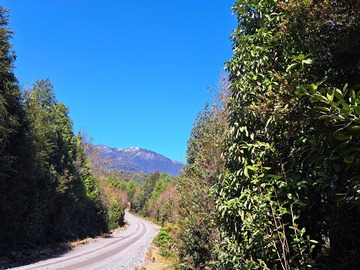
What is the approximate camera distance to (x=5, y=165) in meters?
16.1

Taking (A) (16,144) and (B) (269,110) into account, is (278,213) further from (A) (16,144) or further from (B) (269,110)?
(A) (16,144)

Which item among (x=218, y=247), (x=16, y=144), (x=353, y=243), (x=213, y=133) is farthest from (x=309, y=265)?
(x=16, y=144)

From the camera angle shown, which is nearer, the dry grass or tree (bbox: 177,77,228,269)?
tree (bbox: 177,77,228,269)

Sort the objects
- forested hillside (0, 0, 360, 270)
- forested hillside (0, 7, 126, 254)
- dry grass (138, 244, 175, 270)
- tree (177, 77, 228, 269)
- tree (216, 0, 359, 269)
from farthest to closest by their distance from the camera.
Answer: forested hillside (0, 7, 126, 254)
dry grass (138, 244, 175, 270)
tree (177, 77, 228, 269)
tree (216, 0, 359, 269)
forested hillside (0, 0, 360, 270)

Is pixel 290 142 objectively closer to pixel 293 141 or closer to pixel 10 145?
pixel 293 141

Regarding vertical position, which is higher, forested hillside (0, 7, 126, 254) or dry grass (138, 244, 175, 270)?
forested hillside (0, 7, 126, 254)

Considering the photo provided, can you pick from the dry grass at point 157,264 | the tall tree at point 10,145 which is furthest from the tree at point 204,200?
the tall tree at point 10,145

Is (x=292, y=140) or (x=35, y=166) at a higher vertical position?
(x=35, y=166)

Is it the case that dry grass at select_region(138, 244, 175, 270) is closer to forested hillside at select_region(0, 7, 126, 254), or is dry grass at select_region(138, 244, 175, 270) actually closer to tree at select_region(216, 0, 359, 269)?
forested hillside at select_region(0, 7, 126, 254)

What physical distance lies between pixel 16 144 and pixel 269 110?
61.9 feet

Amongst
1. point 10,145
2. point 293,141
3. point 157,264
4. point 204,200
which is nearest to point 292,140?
point 293,141

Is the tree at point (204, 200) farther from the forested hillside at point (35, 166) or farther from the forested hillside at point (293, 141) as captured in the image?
A: the forested hillside at point (35, 166)

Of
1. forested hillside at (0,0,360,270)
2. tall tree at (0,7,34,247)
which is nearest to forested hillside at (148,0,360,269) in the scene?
forested hillside at (0,0,360,270)

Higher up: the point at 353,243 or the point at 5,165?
the point at 5,165
